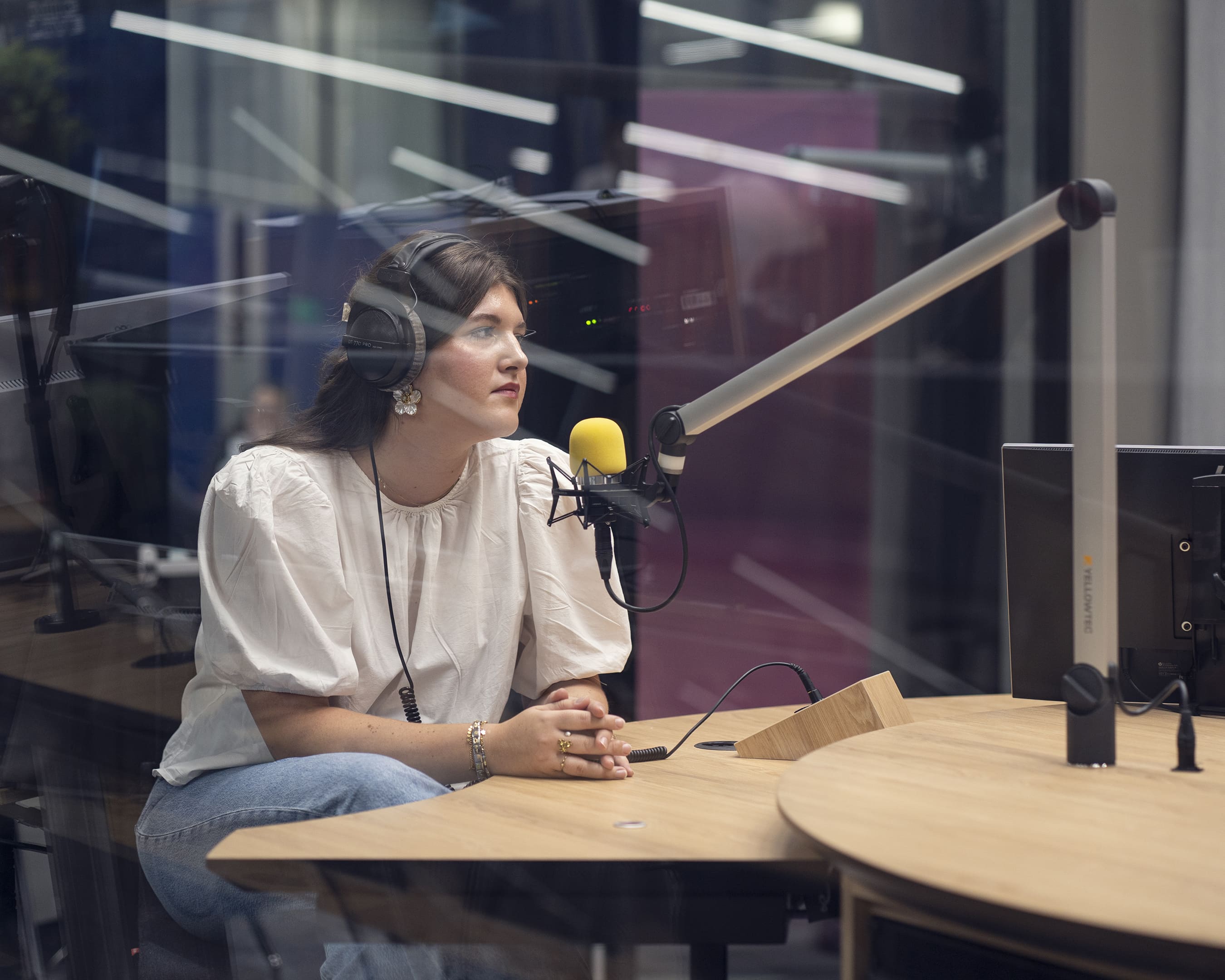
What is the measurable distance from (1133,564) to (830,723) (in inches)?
15.1

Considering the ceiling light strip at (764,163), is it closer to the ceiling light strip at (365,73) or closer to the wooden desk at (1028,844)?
the ceiling light strip at (365,73)

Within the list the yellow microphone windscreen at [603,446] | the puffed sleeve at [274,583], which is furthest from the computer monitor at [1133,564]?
the puffed sleeve at [274,583]

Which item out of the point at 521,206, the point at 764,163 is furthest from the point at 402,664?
the point at 764,163

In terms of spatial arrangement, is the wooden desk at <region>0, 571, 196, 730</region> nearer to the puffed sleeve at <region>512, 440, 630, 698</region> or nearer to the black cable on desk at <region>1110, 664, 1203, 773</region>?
the puffed sleeve at <region>512, 440, 630, 698</region>

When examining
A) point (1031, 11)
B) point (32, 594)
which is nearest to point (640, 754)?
point (32, 594)

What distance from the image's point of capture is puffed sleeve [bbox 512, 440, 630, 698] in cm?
123

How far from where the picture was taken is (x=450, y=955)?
865 mm

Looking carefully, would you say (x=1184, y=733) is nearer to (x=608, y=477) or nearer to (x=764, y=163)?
(x=608, y=477)

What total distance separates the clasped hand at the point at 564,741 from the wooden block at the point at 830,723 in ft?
0.48

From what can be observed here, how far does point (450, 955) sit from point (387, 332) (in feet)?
2.22

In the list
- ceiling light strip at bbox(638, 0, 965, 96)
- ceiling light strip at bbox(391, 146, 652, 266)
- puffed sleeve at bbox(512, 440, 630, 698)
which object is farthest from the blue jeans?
ceiling light strip at bbox(638, 0, 965, 96)

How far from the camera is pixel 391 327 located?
1232 millimetres

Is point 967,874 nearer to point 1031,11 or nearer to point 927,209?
point 927,209

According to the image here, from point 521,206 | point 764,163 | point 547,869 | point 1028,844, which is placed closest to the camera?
point 1028,844
